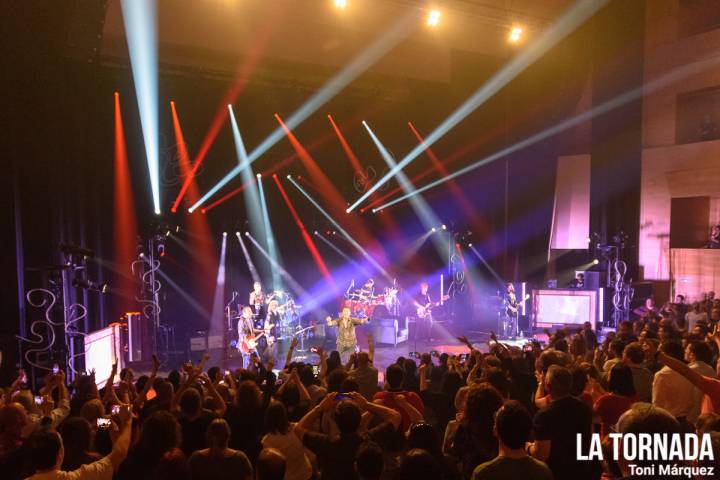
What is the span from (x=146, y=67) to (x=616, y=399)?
10216mm

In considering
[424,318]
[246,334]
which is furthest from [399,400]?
[424,318]

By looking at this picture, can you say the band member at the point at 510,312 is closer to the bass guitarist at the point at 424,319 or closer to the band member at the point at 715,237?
the bass guitarist at the point at 424,319

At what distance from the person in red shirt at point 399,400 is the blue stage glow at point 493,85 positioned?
11026mm

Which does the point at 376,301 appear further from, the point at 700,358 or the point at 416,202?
the point at 700,358

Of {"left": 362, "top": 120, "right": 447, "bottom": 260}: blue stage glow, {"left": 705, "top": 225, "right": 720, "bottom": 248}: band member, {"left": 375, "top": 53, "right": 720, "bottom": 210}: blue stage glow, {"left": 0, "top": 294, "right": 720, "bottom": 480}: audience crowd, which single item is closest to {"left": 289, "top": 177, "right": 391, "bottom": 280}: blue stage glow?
{"left": 375, "top": 53, "right": 720, "bottom": 210}: blue stage glow

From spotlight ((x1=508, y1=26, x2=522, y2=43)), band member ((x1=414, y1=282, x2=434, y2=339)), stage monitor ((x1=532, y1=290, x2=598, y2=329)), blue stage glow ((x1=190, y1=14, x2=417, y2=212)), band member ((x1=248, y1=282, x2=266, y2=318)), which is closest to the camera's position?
band member ((x1=248, y1=282, x2=266, y2=318))

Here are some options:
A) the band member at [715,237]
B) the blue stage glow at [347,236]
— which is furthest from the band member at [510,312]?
the band member at [715,237]

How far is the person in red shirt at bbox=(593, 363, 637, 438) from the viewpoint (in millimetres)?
3469

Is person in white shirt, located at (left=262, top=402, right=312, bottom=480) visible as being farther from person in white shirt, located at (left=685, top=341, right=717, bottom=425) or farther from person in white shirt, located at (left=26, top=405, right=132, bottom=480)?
person in white shirt, located at (left=685, top=341, right=717, bottom=425)

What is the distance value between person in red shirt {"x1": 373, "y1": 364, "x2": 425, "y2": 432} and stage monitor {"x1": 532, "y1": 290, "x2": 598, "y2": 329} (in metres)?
10.4

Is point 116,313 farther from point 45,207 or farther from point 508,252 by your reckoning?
point 508,252

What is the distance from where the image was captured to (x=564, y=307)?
1350cm

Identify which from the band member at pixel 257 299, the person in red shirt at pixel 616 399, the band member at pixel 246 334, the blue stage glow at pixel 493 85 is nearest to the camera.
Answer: the person in red shirt at pixel 616 399

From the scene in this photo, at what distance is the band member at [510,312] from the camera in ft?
45.5
